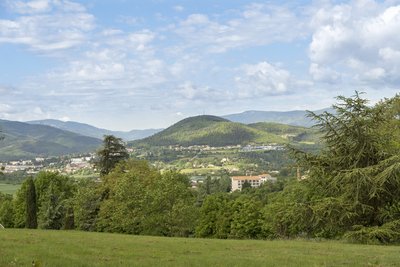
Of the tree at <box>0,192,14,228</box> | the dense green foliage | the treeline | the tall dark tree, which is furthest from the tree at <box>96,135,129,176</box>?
the tree at <box>0,192,14,228</box>

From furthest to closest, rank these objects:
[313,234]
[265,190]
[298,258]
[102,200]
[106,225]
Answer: [265,190], [102,200], [106,225], [313,234], [298,258]

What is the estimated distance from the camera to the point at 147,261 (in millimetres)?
13969

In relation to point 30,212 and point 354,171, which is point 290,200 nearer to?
point 354,171

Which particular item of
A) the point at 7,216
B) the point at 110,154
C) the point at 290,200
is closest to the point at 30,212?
the point at 110,154

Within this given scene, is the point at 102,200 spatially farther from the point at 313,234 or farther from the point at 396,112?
the point at 396,112

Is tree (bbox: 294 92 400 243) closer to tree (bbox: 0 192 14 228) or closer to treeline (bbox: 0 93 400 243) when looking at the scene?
treeline (bbox: 0 93 400 243)

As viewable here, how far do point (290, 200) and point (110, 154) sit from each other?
81.5ft

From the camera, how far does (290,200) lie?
50594 millimetres

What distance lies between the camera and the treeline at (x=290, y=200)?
2781 cm

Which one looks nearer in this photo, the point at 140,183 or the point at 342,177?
the point at 342,177

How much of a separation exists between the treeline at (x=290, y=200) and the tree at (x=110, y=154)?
101cm

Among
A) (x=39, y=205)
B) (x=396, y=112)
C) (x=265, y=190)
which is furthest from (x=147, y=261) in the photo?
(x=265, y=190)

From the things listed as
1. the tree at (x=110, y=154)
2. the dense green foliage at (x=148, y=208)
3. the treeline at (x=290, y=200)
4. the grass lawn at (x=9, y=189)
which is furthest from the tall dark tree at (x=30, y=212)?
the grass lawn at (x=9, y=189)

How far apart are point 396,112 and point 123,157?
3493 cm
